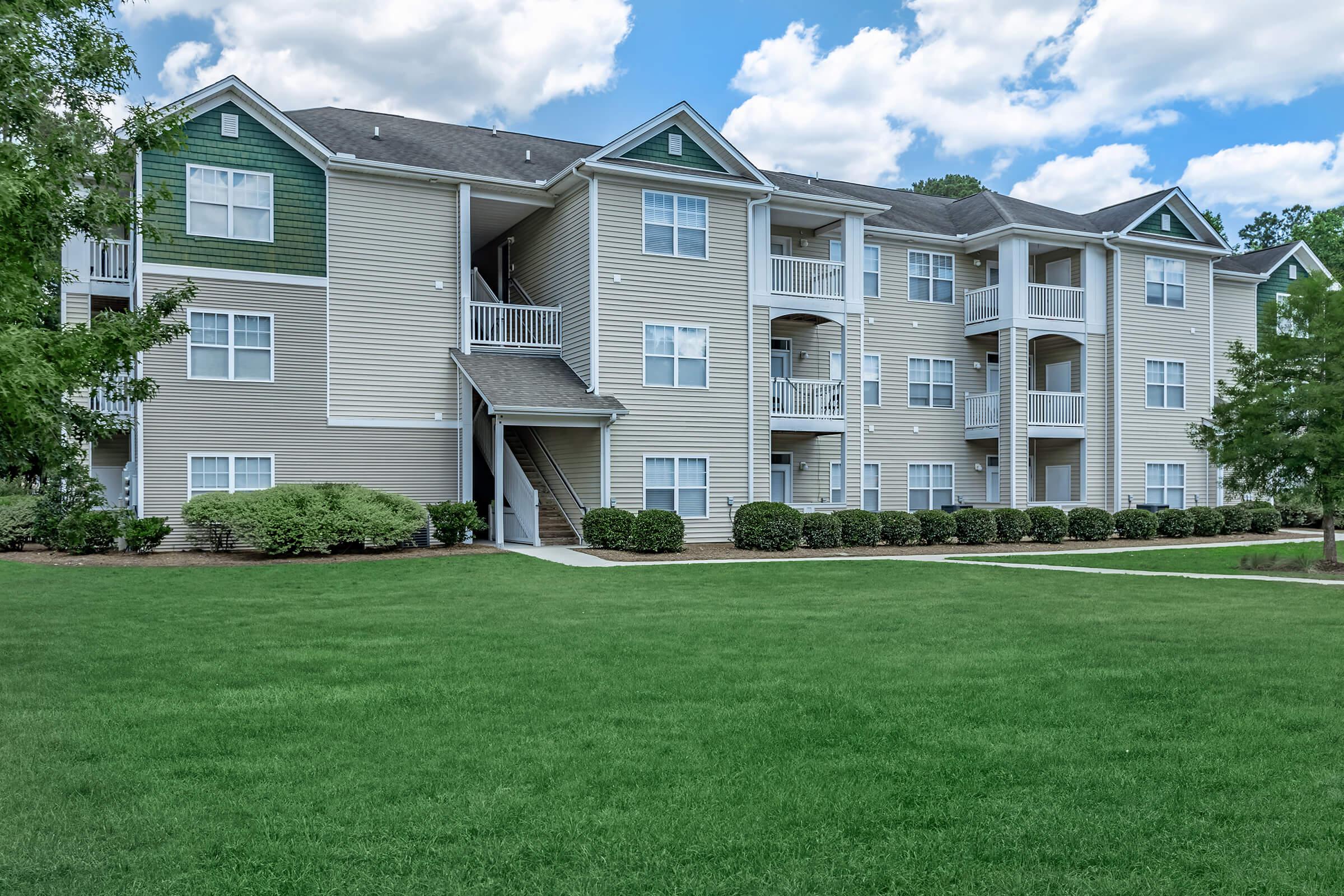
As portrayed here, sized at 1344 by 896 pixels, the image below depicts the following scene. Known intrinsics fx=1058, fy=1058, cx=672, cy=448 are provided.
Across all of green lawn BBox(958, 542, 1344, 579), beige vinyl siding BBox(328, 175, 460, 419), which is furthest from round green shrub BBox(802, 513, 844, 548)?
beige vinyl siding BBox(328, 175, 460, 419)

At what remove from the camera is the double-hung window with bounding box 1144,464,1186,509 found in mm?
31609

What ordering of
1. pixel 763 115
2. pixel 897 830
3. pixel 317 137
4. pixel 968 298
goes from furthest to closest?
1. pixel 763 115
2. pixel 968 298
3. pixel 317 137
4. pixel 897 830

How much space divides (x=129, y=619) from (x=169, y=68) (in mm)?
20238

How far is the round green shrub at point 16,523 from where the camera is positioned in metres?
22.0

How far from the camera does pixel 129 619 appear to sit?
38.5 ft

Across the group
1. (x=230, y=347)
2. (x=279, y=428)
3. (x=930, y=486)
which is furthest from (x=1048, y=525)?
(x=230, y=347)

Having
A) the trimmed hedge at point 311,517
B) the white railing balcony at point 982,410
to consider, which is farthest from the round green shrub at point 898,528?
the trimmed hedge at point 311,517

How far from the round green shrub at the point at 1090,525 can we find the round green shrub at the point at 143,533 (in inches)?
833

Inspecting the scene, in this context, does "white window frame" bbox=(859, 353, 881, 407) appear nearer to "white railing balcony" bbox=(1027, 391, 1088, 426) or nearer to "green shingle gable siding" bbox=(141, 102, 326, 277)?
"white railing balcony" bbox=(1027, 391, 1088, 426)

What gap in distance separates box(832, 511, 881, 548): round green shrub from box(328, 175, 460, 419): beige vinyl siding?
355 inches

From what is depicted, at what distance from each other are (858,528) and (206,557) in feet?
44.0

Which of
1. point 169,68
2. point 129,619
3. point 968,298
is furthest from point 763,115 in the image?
point 129,619

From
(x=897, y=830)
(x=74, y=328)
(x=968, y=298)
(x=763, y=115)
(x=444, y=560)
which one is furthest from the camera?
(x=763, y=115)

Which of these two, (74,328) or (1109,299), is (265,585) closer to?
(74,328)
